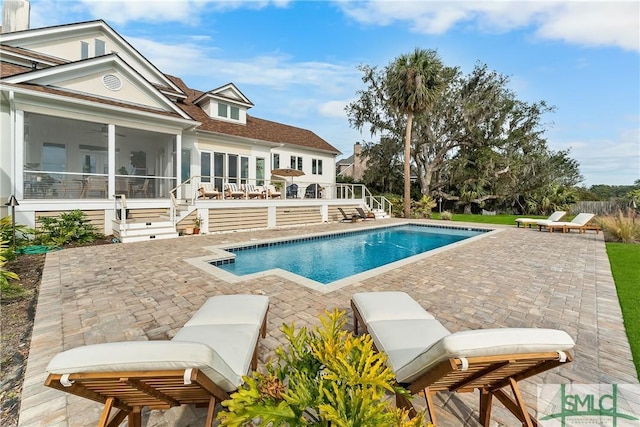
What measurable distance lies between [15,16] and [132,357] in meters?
21.4

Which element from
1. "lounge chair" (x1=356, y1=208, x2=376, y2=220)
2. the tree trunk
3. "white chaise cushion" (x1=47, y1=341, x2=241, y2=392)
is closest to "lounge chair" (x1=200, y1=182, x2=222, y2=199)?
"lounge chair" (x1=356, y1=208, x2=376, y2=220)

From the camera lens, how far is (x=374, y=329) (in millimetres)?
2807

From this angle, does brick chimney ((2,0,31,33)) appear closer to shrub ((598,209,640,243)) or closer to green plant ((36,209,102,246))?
green plant ((36,209,102,246))

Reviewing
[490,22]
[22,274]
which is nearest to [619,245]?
[490,22]

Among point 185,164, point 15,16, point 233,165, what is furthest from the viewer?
point 233,165

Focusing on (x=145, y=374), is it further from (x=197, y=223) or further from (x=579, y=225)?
(x=579, y=225)

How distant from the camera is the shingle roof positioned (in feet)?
54.7

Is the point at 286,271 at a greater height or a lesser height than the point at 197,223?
lesser

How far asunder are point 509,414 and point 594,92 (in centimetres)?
1683

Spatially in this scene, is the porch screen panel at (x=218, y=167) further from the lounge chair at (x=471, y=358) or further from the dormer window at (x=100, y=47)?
the lounge chair at (x=471, y=358)

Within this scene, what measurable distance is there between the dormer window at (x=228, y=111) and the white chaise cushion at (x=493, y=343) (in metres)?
19.2

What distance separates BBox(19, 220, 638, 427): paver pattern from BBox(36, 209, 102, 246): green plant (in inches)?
57.5

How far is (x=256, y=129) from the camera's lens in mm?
19906

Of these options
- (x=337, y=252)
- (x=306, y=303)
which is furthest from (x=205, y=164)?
(x=306, y=303)
